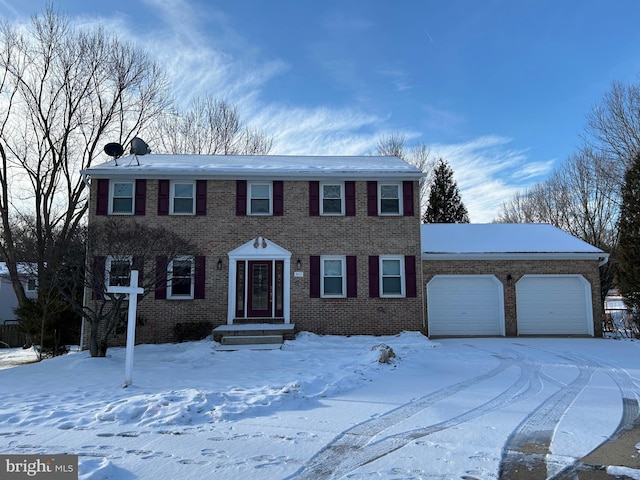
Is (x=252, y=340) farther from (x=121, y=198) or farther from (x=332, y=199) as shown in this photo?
(x=121, y=198)

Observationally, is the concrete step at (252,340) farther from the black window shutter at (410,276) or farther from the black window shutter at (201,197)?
the black window shutter at (410,276)

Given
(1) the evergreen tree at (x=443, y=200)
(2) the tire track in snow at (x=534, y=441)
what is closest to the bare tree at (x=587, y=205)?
(1) the evergreen tree at (x=443, y=200)

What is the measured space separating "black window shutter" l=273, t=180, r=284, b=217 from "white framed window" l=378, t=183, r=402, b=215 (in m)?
3.27

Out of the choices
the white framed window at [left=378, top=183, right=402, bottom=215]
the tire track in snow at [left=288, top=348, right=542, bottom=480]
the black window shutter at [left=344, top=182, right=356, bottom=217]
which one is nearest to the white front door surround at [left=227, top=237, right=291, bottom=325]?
the black window shutter at [left=344, top=182, right=356, bottom=217]

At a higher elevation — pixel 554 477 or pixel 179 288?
pixel 179 288

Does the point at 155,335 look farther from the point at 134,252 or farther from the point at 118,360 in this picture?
the point at 134,252

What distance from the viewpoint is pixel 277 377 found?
7.45m

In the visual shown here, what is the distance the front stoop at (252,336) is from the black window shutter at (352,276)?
7.23 ft

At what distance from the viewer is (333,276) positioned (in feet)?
44.9

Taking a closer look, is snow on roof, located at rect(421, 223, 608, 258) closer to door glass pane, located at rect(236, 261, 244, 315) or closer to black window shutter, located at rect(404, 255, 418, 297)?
black window shutter, located at rect(404, 255, 418, 297)

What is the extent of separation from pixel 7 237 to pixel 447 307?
19067mm

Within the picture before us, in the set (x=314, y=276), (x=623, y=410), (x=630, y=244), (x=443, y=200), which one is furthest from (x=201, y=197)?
(x=443, y=200)

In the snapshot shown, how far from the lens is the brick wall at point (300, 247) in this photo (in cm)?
1314

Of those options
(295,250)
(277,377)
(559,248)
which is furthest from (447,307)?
(277,377)
